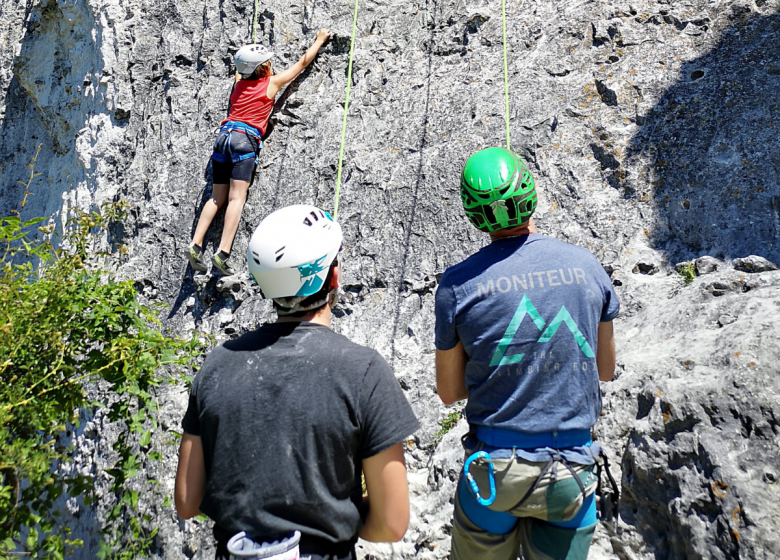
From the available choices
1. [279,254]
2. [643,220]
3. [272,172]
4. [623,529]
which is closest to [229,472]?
[279,254]

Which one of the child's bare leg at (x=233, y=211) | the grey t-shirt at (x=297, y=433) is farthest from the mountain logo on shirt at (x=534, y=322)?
the child's bare leg at (x=233, y=211)

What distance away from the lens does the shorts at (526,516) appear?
7.41 ft

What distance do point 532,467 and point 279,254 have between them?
1208mm

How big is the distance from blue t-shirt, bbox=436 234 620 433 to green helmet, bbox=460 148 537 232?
0.15 metres

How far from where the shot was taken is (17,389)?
2748 millimetres

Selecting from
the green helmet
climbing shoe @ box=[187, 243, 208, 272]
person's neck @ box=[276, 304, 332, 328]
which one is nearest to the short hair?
climbing shoe @ box=[187, 243, 208, 272]

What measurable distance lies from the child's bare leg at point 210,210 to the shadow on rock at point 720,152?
352 cm

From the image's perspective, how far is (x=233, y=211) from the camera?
5621mm

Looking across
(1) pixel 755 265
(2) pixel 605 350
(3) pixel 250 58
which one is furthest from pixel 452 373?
(3) pixel 250 58

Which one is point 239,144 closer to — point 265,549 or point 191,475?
point 191,475

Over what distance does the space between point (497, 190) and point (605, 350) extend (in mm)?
825

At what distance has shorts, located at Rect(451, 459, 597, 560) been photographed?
2.26 meters

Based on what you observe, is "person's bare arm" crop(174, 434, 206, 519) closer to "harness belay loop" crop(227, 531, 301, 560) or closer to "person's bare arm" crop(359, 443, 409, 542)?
"harness belay loop" crop(227, 531, 301, 560)

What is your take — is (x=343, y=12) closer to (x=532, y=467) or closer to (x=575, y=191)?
(x=575, y=191)
